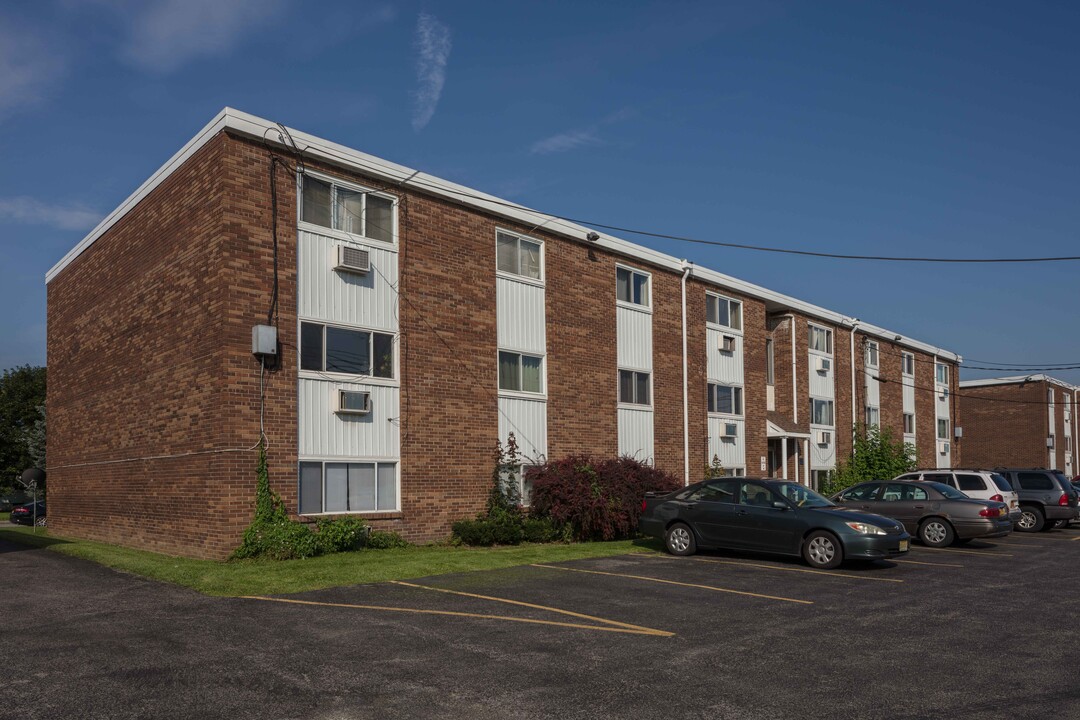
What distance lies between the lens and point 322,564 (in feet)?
48.6

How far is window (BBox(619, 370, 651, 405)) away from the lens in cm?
2466

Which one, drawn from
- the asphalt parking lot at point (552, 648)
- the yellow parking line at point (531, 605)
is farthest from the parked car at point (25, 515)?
the yellow parking line at point (531, 605)

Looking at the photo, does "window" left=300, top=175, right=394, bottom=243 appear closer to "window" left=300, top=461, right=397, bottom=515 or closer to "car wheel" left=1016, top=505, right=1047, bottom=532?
"window" left=300, top=461, right=397, bottom=515

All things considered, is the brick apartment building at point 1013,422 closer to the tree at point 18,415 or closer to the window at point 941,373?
the window at point 941,373

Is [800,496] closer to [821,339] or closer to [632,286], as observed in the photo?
[632,286]

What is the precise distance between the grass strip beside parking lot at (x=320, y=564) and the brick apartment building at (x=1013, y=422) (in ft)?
139

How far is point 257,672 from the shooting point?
7.70 meters

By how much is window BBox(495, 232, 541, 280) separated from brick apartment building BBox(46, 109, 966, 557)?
58 millimetres

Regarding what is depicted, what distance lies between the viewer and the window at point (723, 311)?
2866 centimetres

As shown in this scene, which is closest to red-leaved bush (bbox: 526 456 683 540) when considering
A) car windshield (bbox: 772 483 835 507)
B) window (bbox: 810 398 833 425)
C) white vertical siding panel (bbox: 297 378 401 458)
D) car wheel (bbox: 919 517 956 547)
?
white vertical siding panel (bbox: 297 378 401 458)

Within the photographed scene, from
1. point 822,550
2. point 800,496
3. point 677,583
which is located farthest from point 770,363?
point 677,583

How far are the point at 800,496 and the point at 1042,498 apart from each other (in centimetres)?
1194

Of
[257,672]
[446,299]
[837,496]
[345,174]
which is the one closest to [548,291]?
[446,299]

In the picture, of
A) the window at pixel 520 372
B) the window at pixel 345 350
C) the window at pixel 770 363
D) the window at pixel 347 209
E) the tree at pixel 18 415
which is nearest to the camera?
the window at pixel 345 350
